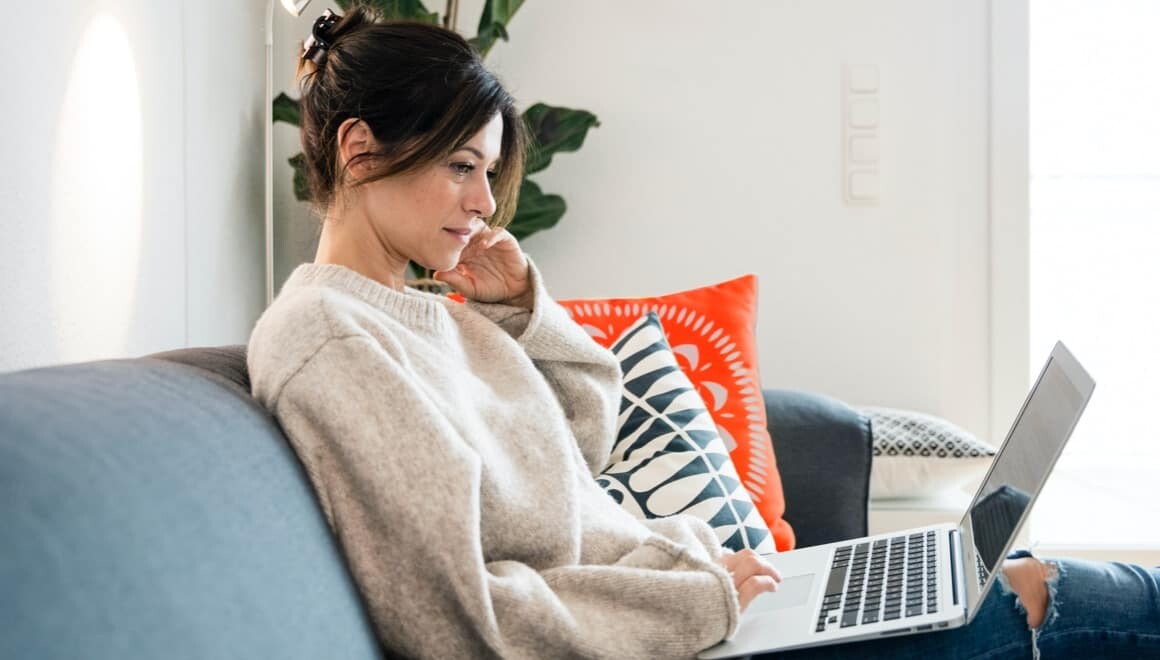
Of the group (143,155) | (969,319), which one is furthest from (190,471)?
(969,319)

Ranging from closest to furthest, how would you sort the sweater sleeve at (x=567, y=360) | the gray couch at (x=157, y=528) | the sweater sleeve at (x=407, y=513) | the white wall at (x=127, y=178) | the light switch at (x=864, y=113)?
1. the gray couch at (x=157, y=528)
2. the sweater sleeve at (x=407, y=513)
3. the white wall at (x=127, y=178)
4. the sweater sleeve at (x=567, y=360)
5. the light switch at (x=864, y=113)

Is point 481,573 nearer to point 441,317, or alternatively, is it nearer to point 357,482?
point 357,482

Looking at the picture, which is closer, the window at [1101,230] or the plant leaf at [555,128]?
the plant leaf at [555,128]

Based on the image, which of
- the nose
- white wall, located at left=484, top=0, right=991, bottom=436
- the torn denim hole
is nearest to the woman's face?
the nose

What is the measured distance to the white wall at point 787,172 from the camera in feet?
10.1

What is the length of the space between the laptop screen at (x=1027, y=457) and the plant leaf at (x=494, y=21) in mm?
1714

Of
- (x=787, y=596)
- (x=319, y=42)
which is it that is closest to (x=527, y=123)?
(x=319, y=42)

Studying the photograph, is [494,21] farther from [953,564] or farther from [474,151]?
[953,564]

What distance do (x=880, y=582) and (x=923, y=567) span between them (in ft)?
0.21

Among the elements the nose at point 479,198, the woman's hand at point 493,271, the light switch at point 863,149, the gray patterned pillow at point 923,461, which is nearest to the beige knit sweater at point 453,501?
the nose at point 479,198

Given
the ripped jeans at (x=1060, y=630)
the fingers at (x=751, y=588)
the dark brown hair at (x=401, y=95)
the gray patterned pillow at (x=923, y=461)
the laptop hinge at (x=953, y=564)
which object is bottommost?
the gray patterned pillow at (x=923, y=461)

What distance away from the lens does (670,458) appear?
1.73 meters

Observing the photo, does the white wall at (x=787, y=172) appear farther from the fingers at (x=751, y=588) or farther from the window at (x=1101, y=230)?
the fingers at (x=751, y=588)

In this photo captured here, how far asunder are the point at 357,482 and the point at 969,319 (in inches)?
94.2
